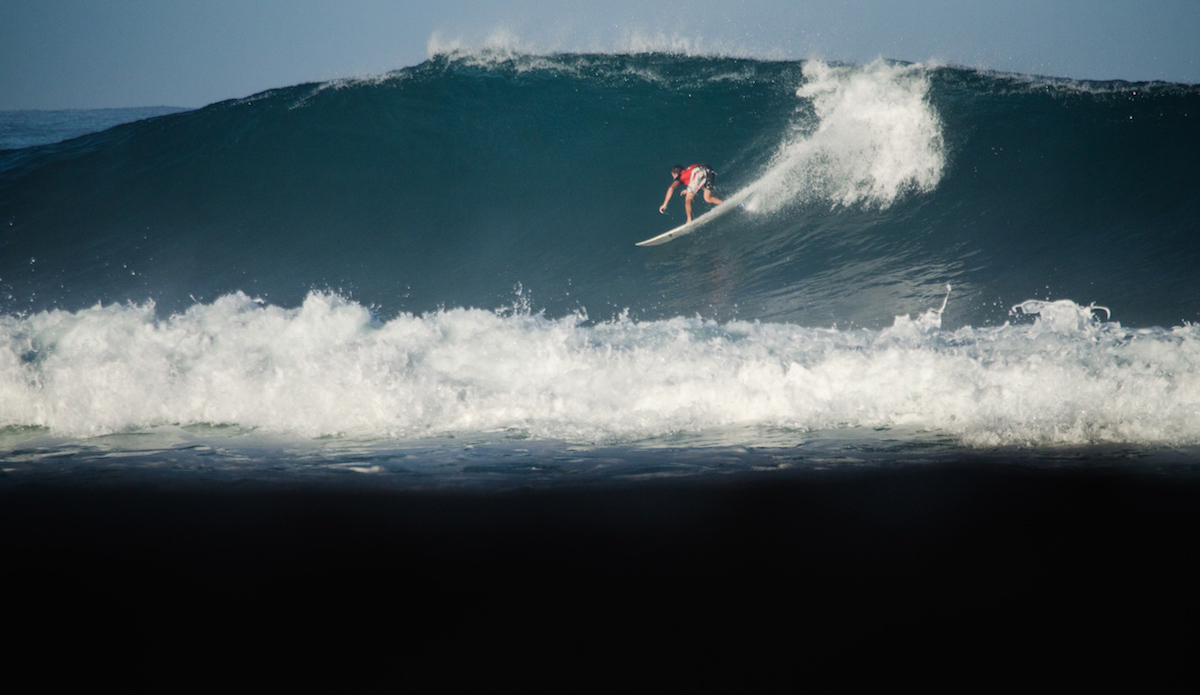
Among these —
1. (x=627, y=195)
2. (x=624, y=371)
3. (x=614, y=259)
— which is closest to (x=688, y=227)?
(x=614, y=259)

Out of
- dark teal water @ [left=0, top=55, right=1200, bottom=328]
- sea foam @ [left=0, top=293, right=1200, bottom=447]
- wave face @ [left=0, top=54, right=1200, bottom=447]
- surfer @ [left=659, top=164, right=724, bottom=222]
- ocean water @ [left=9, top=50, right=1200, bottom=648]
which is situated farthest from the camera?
surfer @ [left=659, top=164, right=724, bottom=222]

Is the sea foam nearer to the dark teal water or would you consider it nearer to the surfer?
the dark teal water

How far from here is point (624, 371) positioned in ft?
12.6

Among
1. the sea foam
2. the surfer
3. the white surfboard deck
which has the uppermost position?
the surfer

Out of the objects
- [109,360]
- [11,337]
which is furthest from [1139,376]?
[11,337]

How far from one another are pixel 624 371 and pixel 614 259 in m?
4.35

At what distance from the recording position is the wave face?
3.63 meters

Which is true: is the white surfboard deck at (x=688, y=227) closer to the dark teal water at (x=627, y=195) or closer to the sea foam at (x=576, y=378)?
the dark teal water at (x=627, y=195)

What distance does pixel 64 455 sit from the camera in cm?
325

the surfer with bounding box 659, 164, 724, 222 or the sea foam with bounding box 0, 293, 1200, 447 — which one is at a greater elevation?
the surfer with bounding box 659, 164, 724, 222

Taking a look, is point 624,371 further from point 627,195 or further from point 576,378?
point 627,195

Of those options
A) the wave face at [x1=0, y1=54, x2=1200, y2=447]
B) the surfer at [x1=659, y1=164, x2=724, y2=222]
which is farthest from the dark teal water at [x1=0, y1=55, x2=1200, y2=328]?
the surfer at [x1=659, y1=164, x2=724, y2=222]

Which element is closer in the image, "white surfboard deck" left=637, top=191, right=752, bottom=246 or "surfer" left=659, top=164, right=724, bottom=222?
"white surfboard deck" left=637, top=191, right=752, bottom=246

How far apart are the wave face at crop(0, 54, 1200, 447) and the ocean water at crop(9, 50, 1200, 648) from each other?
36mm
